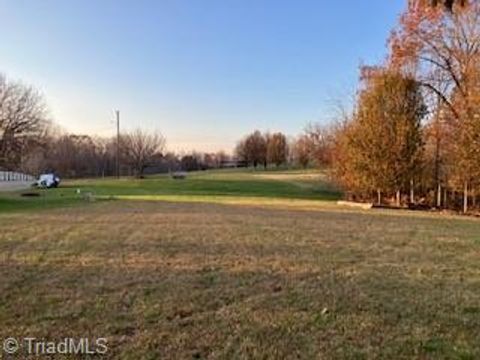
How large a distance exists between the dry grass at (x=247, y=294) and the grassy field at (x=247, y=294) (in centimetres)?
2

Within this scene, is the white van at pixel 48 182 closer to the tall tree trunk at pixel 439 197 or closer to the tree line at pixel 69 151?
the tree line at pixel 69 151

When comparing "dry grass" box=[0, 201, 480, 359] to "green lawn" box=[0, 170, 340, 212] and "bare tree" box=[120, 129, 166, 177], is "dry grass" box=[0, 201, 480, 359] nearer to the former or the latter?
"green lawn" box=[0, 170, 340, 212]

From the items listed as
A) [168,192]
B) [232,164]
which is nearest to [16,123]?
[168,192]

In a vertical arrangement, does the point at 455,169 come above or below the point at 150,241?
above

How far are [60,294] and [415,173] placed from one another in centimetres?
2232

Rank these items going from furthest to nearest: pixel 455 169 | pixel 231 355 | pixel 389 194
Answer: pixel 389 194 → pixel 455 169 → pixel 231 355

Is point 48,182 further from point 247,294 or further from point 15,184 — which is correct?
point 247,294

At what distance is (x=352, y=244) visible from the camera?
11.1 meters

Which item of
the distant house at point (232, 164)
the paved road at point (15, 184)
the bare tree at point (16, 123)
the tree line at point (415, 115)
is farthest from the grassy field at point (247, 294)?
the distant house at point (232, 164)

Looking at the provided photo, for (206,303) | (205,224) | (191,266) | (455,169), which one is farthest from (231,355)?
(455,169)

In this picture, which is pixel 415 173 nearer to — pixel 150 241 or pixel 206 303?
pixel 150 241

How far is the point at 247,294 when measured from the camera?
21.0ft

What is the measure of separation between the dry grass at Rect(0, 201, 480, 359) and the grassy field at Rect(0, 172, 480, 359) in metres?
0.02

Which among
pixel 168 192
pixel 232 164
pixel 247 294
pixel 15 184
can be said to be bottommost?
pixel 15 184
